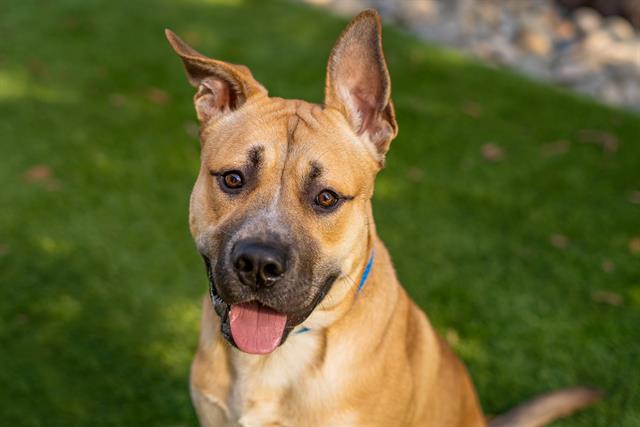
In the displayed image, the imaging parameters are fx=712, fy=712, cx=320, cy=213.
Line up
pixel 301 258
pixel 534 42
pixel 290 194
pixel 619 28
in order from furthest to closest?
pixel 619 28 < pixel 534 42 < pixel 290 194 < pixel 301 258

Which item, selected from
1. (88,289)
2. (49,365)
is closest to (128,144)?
(88,289)

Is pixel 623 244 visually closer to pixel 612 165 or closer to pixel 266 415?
pixel 612 165

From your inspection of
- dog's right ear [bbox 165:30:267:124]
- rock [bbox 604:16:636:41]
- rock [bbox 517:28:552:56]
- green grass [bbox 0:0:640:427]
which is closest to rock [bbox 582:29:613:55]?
rock [bbox 604:16:636:41]

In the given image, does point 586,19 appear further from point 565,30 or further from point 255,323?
point 255,323

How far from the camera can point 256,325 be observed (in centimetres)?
284

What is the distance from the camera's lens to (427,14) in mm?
10250

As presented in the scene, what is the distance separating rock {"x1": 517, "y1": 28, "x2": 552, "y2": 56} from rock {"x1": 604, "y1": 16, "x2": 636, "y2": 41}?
88cm

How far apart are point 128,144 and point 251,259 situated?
4.67 metres

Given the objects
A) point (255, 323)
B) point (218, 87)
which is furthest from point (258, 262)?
point (218, 87)

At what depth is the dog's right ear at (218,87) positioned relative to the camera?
3090 millimetres

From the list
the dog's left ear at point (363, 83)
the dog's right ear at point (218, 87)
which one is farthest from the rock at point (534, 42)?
the dog's right ear at point (218, 87)

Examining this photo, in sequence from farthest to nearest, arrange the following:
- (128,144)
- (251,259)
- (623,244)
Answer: (128,144) → (623,244) → (251,259)

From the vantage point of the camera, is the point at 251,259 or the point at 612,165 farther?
the point at 612,165

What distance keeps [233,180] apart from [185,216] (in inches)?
128
